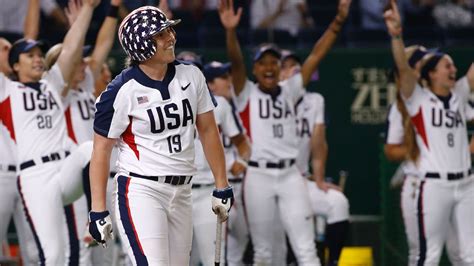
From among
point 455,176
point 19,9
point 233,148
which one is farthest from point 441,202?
point 19,9

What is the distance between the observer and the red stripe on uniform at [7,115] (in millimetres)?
8945

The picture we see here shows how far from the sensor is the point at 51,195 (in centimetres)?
871

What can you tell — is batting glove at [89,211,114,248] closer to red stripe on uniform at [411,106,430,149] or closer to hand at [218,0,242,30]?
hand at [218,0,242,30]

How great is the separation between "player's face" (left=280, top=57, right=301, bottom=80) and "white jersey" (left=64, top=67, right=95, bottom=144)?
1.95 m

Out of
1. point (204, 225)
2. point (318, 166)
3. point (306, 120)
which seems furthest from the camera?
point (306, 120)

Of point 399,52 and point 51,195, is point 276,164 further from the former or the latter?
point 51,195

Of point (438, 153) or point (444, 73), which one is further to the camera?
point (444, 73)

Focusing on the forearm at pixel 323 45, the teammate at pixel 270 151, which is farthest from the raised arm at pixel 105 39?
the forearm at pixel 323 45

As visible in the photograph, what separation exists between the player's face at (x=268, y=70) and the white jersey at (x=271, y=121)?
0.07 m

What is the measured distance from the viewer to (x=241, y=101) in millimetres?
10289

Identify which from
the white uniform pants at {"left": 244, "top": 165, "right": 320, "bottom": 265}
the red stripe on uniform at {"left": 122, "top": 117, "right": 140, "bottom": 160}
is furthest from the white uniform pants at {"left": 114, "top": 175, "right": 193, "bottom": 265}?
the white uniform pants at {"left": 244, "top": 165, "right": 320, "bottom": 265}

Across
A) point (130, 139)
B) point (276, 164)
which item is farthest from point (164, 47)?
point (276, 164)

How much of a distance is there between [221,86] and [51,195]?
190 centimetres

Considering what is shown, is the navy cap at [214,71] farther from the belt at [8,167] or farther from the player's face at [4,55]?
the belt at [8,167]
